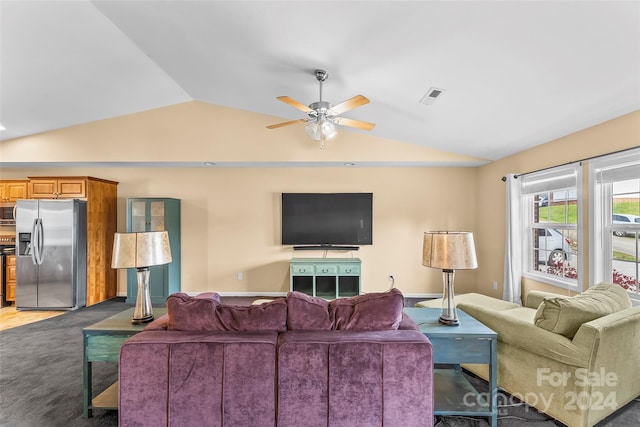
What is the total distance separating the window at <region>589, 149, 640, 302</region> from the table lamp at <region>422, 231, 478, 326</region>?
5.86 feet

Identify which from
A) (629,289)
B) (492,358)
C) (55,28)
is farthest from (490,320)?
(55,28)

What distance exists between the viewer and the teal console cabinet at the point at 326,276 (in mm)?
4430

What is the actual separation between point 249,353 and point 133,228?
4.00 meters

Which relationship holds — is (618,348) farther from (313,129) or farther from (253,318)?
(313,129)

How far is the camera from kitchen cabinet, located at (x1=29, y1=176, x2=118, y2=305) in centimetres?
436

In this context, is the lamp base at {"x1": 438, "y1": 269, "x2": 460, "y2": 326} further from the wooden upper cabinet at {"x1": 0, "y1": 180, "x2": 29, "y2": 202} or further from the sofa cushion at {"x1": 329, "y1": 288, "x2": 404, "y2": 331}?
the wooden upper cabinet at {"x1": 0, "y1": 180, "x2": 29, "y2": 202}

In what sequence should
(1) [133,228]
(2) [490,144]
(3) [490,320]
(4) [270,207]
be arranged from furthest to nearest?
(4) [270,207] → (1) [133,228] → (2) [490,144] → (3) [490,320]

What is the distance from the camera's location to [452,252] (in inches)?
76.7

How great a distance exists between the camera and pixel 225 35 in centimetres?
242

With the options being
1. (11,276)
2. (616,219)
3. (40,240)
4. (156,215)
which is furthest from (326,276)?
(11,276)

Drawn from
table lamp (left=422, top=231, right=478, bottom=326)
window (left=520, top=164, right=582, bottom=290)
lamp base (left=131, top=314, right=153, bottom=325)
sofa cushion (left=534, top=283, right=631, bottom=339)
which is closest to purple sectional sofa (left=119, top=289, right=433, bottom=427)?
lamp base (left=131, top=314, right=153, bottom=325)

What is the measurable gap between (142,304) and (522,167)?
4453 millimetres

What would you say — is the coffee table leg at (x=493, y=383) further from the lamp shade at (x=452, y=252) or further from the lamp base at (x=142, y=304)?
the lamp base at (x=142, y=304)

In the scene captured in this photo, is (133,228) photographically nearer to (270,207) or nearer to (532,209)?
(270,207)
